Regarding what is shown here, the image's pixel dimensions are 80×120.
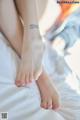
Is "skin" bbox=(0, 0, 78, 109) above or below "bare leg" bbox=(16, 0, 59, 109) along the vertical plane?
above

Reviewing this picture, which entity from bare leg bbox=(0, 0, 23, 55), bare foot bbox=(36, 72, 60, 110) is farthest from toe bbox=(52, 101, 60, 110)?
bare leg bbox=(0, 0, 23, 55)

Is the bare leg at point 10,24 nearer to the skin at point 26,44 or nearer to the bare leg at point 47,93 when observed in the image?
the skin at point 26,44

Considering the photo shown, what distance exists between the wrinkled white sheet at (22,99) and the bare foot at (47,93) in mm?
16

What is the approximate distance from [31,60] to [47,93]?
0.37 feet

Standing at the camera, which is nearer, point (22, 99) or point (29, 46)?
point (22, 99)

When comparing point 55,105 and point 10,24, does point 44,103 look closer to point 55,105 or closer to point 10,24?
point 55,105

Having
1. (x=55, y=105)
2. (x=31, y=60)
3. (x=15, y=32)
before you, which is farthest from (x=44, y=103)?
(x=15, y=32)

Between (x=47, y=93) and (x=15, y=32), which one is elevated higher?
(x=15, y=32)

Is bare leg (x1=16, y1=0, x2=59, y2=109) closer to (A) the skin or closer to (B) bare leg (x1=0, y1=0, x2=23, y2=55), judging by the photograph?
(A) the skin

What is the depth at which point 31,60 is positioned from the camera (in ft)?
3.19

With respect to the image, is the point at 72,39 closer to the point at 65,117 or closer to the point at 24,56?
the point at 24,56

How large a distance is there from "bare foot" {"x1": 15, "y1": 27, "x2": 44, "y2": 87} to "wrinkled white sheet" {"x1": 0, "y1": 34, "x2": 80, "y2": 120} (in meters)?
0.02

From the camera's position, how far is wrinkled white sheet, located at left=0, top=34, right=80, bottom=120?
0.85 m

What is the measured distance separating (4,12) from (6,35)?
74 millimetres
